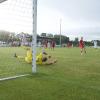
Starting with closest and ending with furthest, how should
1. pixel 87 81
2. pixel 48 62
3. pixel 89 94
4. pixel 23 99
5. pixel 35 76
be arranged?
1. pixel 23 99
2. pixel 89 94
3. pixel 87 81
4. pixel 35 76
5. pixel 48 62

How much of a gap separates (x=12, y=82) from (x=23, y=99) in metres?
2.37

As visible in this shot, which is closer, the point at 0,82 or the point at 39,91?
the point at 39,91

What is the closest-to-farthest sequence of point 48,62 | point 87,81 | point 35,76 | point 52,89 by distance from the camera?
point 52,89 < point 87,81 < point 35,76 < point 48,62

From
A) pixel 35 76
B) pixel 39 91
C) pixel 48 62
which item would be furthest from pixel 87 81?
pixel 48 62

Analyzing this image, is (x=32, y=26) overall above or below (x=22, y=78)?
above

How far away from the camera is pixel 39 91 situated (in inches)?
300

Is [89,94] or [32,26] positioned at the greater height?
[32,26]

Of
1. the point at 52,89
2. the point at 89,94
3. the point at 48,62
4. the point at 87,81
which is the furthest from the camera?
the point at 48,62

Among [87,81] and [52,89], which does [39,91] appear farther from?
[87,81]

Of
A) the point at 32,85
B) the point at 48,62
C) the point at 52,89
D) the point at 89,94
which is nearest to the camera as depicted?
the point at 89,94

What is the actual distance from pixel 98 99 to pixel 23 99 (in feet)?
5.48

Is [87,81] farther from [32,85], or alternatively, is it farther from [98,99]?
[98,99]

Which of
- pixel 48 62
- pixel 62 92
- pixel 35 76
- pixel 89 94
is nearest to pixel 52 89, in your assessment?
pixel 62 92

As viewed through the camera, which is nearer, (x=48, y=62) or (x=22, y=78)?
(x=22, y=78)
